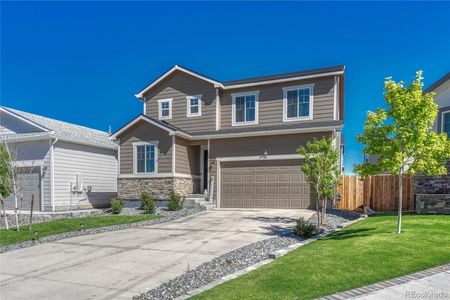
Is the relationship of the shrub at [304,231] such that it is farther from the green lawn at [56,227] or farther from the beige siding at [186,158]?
the beige siding at [186,158]

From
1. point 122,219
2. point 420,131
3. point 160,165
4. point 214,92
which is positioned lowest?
point 122,219

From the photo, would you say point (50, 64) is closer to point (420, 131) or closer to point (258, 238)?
point (258, 238)

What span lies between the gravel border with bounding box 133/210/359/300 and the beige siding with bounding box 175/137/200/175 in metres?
8.27

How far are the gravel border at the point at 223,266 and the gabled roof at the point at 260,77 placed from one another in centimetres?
A: 891

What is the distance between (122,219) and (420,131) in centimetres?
1095

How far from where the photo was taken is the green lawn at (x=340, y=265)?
4688mm

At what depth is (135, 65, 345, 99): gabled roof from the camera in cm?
1567

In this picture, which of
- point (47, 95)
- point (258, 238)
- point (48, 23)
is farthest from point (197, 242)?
point (47, 95)

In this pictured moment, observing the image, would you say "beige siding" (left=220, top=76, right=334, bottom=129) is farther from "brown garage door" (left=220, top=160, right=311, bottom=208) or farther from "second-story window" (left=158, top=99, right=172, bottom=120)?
"second-story window" (left=158, top=99, right=172, bottom=120)

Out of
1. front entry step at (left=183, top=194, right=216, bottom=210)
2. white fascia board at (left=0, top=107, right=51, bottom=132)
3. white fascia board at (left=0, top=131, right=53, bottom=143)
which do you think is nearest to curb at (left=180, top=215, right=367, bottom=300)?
front entry step at (left=183, top=194, right=216, bottom=210)

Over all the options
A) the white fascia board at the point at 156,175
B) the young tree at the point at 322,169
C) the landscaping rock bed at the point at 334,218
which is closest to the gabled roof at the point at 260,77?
the white fascia board at the point at 156,175

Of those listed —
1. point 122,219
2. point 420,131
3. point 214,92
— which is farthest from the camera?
point 214,92

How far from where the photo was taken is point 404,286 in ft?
15.3

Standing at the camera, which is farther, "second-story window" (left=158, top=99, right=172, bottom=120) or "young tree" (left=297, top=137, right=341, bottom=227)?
"second-story window" (left=158, top=99, right=172, bottom=120)
